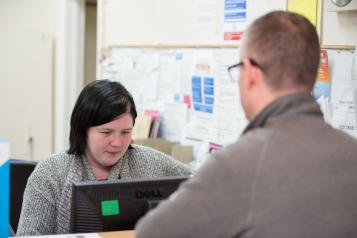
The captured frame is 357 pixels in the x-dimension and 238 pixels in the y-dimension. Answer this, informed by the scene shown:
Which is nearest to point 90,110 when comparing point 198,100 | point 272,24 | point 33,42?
point 272,24

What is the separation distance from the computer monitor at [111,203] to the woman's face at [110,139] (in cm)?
51

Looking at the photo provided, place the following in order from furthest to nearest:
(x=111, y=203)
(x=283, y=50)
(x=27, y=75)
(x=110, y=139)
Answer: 1. (x=27, y=75)
2. (x=110, y=139)
3. (x=111, y=203)
4. (x=283, y=50)

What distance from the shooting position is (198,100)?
362cm

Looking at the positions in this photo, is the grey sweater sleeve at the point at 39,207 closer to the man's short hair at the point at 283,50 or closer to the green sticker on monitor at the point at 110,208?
the green sticker on monitor at the point at 110,208

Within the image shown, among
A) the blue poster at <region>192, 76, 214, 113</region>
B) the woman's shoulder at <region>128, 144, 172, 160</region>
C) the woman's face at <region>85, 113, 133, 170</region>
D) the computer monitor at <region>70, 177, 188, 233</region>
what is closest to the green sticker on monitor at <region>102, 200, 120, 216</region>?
the computer monitor at <region>70, 177, 188, 233</region>

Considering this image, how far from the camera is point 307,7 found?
2.81m

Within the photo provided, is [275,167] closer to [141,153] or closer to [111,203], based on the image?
[111,203]

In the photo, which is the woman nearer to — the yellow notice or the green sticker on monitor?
the green sticker on monitor

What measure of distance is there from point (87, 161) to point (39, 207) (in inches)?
10.5

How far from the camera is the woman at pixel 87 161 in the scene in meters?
1.99

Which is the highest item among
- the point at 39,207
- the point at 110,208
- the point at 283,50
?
the point at 283,50

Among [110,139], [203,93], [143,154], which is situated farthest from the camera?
[203,93]

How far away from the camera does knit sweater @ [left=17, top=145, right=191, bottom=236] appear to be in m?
1.98

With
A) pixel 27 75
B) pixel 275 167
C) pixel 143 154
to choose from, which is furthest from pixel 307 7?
pixel 27 75
